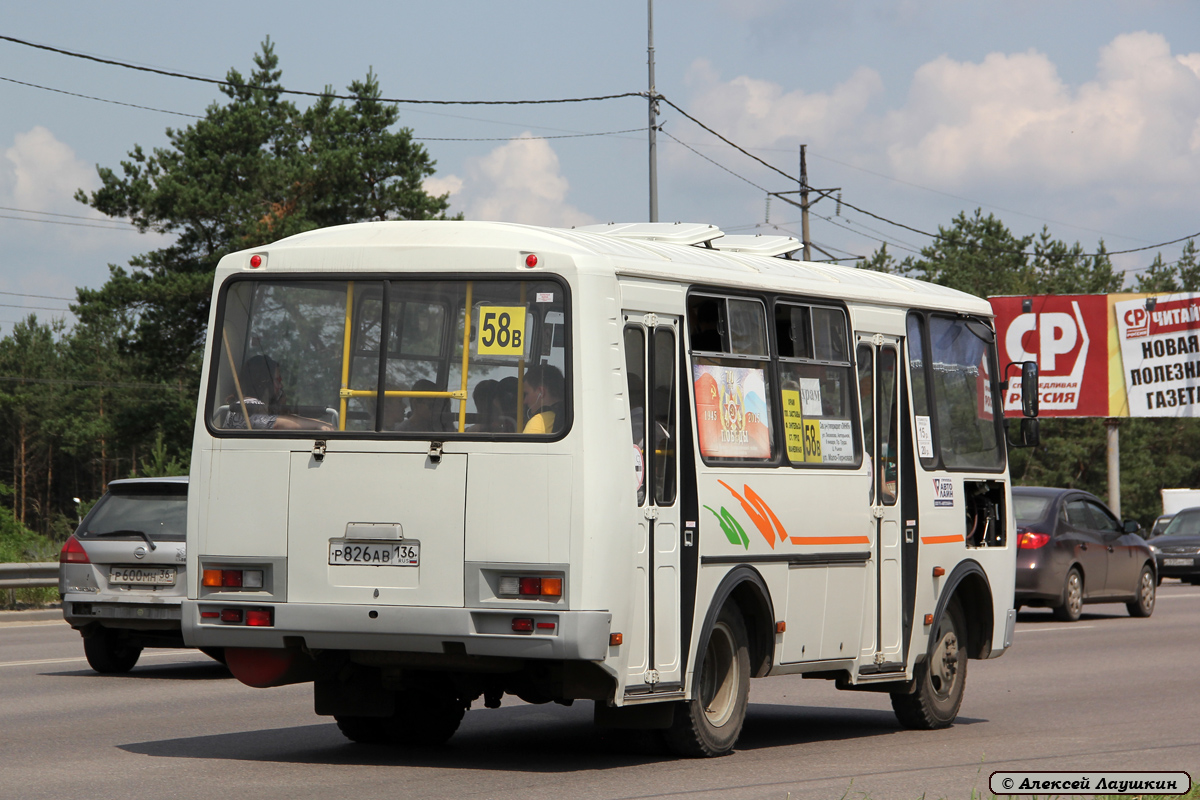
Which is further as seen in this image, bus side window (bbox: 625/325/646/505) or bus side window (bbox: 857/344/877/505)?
bus side window (bbox: 857/344/877/505)

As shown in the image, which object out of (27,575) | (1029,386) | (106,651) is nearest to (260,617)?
(1029,386)

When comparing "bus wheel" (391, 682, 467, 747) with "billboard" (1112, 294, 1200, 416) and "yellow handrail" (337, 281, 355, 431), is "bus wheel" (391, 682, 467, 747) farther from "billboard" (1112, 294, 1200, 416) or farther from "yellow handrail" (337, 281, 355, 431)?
"billboard" (1112, 294, 1200, 416)

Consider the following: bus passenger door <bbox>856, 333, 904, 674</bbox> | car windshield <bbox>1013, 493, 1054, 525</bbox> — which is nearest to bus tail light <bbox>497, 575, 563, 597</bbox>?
bus passenger door <bbox>856, 333, 904, 674</bbox>

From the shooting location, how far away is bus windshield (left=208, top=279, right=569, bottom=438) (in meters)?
8.82

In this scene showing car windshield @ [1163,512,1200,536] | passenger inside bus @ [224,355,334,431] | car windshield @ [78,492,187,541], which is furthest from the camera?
car windshield @ [1163,512,1200,536]

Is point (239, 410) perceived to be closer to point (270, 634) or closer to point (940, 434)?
point (270, 634)

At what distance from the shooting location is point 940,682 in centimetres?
1202

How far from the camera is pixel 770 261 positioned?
11.1 metres

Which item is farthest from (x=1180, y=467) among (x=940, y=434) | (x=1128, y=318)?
(x=940, y=434)

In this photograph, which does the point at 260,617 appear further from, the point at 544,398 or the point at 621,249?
the point at 621,249

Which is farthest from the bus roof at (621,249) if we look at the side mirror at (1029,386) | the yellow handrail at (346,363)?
the side mirror at (1029,386)

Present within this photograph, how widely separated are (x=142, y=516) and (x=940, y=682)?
7.11m

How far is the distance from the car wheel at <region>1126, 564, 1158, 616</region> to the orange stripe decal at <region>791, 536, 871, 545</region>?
15.1 m

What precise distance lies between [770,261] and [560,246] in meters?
2.57
